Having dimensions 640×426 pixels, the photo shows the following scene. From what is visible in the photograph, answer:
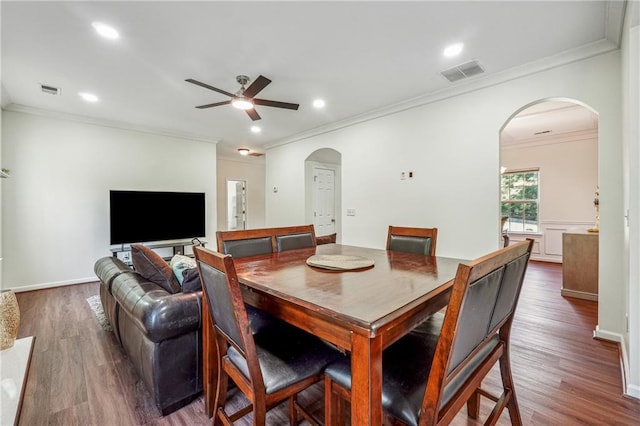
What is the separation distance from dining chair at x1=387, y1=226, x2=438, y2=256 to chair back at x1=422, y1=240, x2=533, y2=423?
911mm

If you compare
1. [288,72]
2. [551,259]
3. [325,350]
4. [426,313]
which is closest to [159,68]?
[288,72]

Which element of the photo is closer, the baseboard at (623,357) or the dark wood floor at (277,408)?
the dark wood floor at (277,408)

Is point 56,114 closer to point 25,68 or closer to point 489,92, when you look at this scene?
point 25,68

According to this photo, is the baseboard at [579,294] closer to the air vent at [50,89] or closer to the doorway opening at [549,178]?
the doorway opening at [549,178]

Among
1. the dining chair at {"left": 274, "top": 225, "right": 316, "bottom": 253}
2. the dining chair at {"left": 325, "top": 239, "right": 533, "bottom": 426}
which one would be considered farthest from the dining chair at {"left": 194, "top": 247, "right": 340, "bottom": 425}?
the dining chair at {"left": 274, "top": 225, "right": 316, "bottom": 253}

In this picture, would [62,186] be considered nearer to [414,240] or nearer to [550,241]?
[414,240]

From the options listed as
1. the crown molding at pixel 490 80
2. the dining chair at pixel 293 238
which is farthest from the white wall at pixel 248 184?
the dining chair at pixel 293 238

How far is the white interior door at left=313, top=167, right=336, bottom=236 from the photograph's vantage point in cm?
627

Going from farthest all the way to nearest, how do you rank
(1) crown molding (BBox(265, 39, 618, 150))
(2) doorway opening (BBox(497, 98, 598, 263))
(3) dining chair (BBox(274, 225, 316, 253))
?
(2) doorway opening (BBox(497, 98, 598, 263)), (1) crown molding (BBox(265, 39, 618, 150)), (3) dining chair (BBox(274, 225, 316, 253))

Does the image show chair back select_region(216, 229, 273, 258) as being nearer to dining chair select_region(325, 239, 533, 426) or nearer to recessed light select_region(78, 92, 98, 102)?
dining chair select_region(325, 239, 533, 426)

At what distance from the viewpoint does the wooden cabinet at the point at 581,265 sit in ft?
11.8

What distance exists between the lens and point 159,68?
2.95m

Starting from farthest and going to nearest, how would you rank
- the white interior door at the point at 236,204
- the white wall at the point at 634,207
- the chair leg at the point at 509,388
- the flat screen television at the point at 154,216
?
the white interior door at the point at 236,204 → the flat screen television at the point at 154,216 → the white wall at the point at 634,207 → the chair leg at the point at 509,388

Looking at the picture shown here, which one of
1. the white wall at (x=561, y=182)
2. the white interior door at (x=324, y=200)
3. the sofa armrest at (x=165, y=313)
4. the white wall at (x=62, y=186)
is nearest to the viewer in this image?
the sofa armrest at (x=165, y=313)
